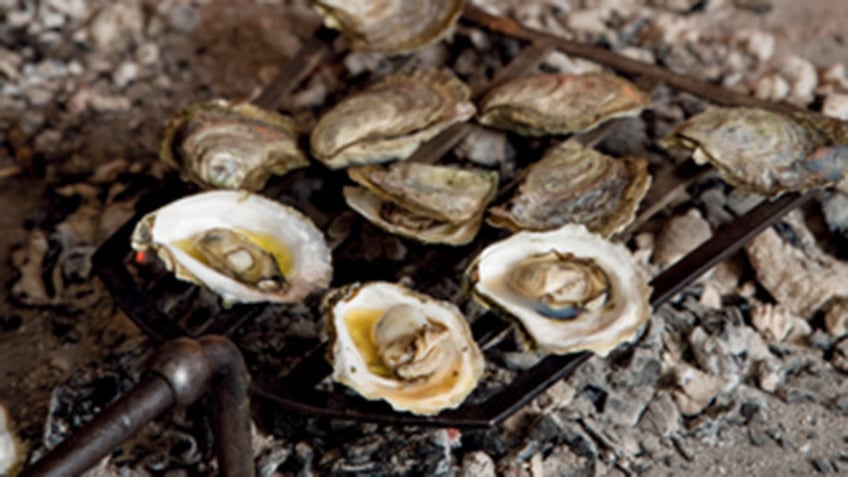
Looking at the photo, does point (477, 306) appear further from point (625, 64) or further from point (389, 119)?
point (625, 64)

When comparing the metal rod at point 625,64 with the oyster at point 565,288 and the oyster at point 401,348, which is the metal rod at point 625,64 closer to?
the oyster at point 565,288

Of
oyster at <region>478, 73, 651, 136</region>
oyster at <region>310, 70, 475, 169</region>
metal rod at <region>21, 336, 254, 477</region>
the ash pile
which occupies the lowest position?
the ash pile

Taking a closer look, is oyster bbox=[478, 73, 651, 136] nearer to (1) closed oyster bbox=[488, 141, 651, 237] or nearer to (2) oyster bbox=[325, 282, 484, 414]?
(1) closed oyster bbox=[488, 141, 651, 237]

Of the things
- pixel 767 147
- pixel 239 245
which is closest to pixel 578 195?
pixel 767 147

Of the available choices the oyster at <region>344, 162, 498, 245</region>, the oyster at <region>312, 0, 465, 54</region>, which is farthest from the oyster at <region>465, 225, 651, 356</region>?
the oyster at <region>312, 0, 465, 54</region>

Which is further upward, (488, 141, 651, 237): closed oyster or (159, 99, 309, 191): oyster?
(159, 99, 309, 191): oyster

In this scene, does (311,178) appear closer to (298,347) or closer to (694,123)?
(298,347)

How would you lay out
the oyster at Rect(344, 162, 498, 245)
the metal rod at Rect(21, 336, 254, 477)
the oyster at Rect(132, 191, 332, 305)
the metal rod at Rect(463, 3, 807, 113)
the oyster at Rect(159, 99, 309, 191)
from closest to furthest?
the metal rod at Rect(21, 336, 254, 477) → the oyster at Rect(132, 191, 332, 305) → the oyster at Rect(344, 162, 498, 245) → the oyster at Rect(159, 99, 309, 191) → the metal rod at Rect(463, 3, 807, 113)
